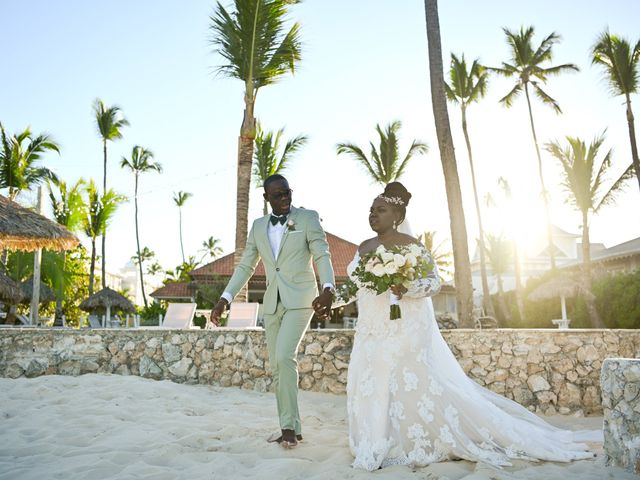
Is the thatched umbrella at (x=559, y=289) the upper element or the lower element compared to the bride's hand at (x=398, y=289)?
upper

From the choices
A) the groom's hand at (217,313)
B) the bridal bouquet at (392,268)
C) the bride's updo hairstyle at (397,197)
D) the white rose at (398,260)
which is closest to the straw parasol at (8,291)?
the groom's hand at (217,313)

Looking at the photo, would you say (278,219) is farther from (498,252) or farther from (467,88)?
(498,252)

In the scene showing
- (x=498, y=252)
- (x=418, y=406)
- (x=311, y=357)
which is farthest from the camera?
(x=498, y=252)

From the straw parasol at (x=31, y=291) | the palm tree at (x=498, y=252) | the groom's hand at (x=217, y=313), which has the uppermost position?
the palm tree at (x=498, y=252)

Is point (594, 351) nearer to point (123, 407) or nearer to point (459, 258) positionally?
point (459, 258)

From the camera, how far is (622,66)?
18812mm

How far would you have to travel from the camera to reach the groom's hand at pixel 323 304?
384 centimetres

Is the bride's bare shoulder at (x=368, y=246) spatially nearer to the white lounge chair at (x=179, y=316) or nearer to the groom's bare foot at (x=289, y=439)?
the groom's bare foot at (x=289, y=439)

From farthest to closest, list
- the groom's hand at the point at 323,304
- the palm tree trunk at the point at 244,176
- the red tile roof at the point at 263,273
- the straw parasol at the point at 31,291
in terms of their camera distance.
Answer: the red tile roof at the point at 263,273 < the straw parasol at the point at 31,291 < the palm tree trunk at the point at 244,176 < the groom's hand at the point at 323,304

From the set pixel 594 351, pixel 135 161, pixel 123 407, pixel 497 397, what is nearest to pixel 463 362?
pixel 594 351

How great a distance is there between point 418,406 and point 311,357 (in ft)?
11.3

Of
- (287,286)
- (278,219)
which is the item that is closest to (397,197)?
(278,219)

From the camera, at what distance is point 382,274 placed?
12.1ft

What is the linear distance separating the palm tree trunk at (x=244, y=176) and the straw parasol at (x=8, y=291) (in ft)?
33.7
